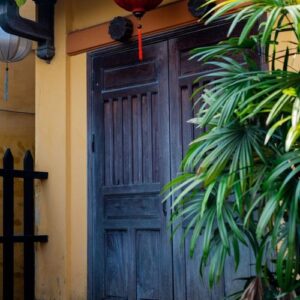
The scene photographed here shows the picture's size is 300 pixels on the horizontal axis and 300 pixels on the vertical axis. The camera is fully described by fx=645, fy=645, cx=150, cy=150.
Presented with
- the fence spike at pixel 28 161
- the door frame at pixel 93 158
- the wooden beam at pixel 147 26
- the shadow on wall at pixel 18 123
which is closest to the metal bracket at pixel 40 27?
the wooden beam at pixel 147 26

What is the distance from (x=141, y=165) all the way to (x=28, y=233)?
1414mm

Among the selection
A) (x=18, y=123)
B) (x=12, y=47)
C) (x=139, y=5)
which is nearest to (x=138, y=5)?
(x=139, y=5)

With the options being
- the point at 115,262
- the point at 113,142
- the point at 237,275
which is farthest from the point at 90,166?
the point at 237,275

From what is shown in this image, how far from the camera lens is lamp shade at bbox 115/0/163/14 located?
5.13m

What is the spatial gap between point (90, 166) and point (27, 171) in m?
0.66

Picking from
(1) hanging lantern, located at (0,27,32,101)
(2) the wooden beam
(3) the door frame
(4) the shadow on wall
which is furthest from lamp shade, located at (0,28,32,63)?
(4) the shadow on wall

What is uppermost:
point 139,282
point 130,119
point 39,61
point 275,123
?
point 39,61

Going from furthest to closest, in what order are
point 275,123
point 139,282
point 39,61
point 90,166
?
point 39,61 < point 90,166 < point 139,282 < point 275,123

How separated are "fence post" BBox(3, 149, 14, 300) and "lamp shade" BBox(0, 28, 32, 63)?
1.16 meters

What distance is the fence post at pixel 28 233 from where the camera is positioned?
6.12m

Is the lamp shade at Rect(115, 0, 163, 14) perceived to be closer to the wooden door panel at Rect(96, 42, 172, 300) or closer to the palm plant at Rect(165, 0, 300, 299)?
the wooden door panel at Rect(96, 42, 172, 300)

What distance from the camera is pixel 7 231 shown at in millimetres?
5879

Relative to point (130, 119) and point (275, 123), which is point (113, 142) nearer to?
point (130, 119)

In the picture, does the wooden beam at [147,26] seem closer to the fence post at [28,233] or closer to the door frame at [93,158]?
the door frame at [93,158]
